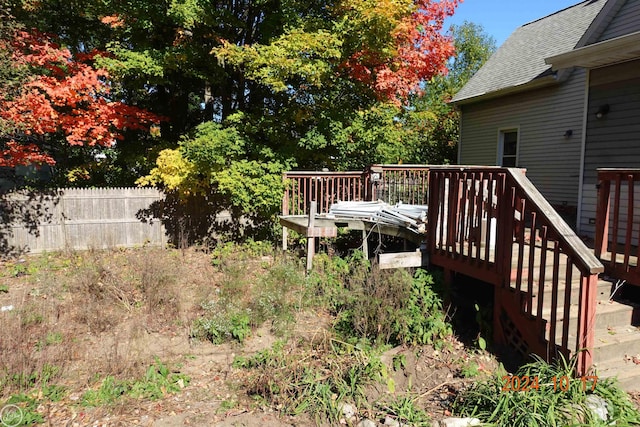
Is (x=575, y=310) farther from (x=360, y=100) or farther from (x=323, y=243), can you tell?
(x=360, y=100)

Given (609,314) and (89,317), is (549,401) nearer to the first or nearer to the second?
(609,314)

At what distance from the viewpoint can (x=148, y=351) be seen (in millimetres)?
4504

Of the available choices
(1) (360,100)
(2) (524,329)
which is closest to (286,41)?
(1) (360,100)

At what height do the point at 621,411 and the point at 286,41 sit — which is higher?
the point at 286,41

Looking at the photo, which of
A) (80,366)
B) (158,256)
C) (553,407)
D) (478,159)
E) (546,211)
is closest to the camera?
(553,407)

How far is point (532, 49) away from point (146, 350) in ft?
40.4

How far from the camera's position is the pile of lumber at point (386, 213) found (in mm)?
5895

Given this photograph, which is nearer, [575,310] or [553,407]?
[553,407]

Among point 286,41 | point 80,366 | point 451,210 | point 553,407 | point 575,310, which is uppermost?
point 286,41

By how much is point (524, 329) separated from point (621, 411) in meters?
0.92

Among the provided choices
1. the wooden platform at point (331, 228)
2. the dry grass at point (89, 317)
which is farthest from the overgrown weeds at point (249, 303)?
the wooden platform at point (331, 228)

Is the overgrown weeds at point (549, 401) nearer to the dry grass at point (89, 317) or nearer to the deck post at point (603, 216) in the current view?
the deck post at point (603, 216)

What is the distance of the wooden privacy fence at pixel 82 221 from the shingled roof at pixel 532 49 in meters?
9.52

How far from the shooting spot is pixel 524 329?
12.5ft
